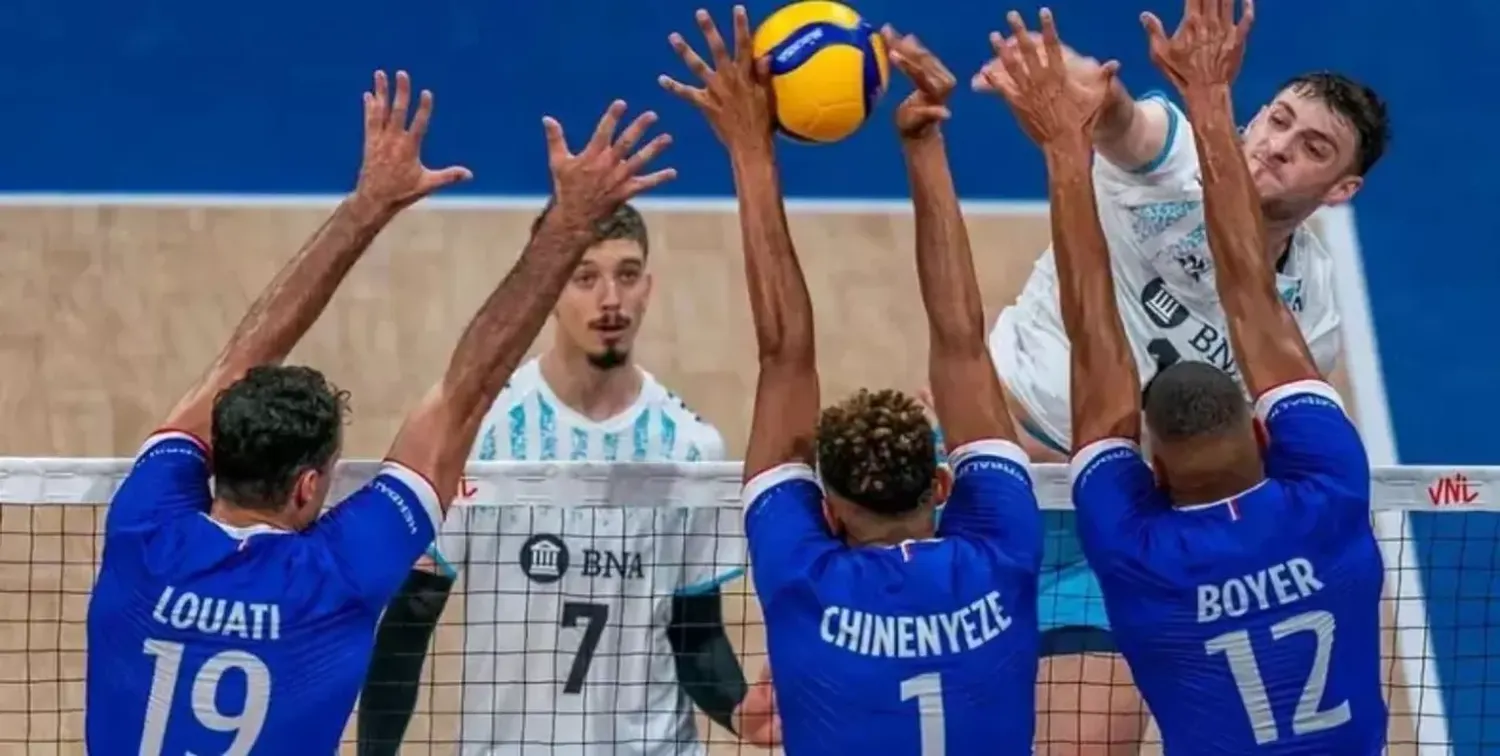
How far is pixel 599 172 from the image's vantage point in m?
5.63

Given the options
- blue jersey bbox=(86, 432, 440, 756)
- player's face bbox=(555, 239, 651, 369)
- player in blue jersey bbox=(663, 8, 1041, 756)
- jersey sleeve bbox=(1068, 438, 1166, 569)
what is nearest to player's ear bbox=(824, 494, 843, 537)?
player in blue jersey bbox=(663, 8, 1041, 756)

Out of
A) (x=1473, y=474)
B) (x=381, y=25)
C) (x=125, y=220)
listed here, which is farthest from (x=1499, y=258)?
(x=125, y=220)

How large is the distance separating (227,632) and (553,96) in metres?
7.17

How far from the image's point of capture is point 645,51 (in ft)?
39.2

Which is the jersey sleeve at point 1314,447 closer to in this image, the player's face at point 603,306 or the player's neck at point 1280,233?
the player's neck at point 1280,233

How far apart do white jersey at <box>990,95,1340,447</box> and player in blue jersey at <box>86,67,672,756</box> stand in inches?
101

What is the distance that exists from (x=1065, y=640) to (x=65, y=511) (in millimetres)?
4472

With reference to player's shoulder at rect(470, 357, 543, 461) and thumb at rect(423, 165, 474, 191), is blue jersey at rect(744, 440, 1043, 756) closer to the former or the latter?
thumb at rect(423, 165, 474, 191)

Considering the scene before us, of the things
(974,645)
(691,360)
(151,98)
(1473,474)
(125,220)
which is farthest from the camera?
(151,98)

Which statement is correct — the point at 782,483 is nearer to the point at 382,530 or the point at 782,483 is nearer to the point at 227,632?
the point at 382,530

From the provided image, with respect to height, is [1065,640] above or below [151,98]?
below

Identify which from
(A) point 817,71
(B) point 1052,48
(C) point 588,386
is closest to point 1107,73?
(B) point 1052,48

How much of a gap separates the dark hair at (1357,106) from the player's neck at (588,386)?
231cm

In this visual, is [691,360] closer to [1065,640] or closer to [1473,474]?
[1065,640]
